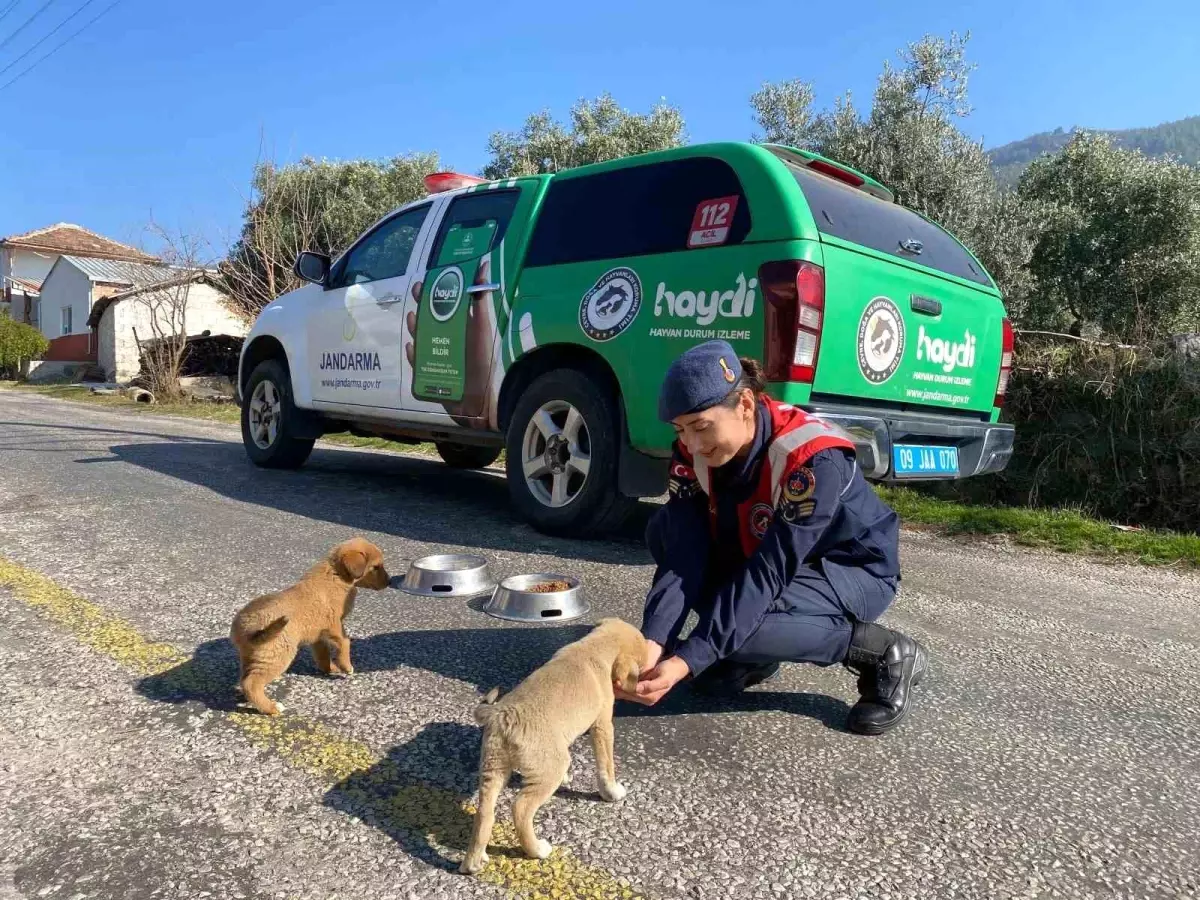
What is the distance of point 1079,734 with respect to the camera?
8.52ft

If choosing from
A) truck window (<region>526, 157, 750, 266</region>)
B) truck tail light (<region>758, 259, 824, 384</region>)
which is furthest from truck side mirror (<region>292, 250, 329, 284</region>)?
truck tail light (<region>758, 259, 824, 384</region>)

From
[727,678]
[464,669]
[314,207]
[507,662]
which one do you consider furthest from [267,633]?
[314,207]

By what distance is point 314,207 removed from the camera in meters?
24.9

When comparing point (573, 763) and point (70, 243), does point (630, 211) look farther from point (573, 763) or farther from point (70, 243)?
point (70, 243)

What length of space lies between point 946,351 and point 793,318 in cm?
133

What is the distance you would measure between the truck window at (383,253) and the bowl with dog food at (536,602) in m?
3.49

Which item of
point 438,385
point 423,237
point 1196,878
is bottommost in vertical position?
point 1196,878

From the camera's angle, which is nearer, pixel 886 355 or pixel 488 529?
pixel 886 355

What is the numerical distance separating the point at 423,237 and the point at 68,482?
321 centimetres

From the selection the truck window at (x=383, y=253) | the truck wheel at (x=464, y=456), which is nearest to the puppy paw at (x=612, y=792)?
the truck window at (x=383, y=253)

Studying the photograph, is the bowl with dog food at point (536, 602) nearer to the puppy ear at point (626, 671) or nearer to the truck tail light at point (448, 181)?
the puppy ear at point (626, 671)

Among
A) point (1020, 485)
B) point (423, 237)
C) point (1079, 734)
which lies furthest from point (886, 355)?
point (1020, 485)

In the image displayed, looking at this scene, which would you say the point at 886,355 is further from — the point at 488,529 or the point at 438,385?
the point at 438,385

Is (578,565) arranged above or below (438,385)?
below
